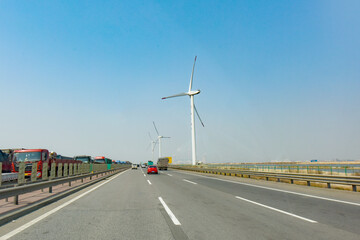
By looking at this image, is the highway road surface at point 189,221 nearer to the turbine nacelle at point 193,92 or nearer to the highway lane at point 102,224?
the highway lane at point 102,224

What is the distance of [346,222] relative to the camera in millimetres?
5805

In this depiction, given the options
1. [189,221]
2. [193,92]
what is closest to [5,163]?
[189,221]

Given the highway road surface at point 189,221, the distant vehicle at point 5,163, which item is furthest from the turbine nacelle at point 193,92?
the highway road surface at point 189,221

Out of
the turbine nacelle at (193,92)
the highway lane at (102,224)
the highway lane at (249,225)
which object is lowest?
the highway lane at (249,225)

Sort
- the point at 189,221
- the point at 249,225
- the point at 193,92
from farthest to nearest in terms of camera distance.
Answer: the point at 193,92, the point at 189,221, the point at 249,225

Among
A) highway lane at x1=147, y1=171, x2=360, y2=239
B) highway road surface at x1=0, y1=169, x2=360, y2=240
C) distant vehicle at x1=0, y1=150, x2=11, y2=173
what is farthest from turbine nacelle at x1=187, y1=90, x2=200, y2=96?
highway lane at x1=147, y1=171, x2=360, y2=239

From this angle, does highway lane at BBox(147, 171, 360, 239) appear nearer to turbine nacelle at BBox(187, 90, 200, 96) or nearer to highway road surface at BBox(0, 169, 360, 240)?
highway road surface at BBox(0, 169, 360, 240)

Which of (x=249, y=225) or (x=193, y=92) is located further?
(x=193, y=92)

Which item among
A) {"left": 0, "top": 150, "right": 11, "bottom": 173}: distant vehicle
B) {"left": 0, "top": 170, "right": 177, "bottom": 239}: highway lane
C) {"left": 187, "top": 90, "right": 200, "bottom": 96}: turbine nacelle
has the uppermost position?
{"left": 187, "top": 90, "right": 200, "bottom": 96}: turbine nacelle

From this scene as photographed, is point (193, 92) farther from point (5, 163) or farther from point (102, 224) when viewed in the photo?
point (102, 224)

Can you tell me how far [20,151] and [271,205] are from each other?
17.9 metres

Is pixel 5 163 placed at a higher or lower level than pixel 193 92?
lower

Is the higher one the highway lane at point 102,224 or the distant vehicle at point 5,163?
the distant vehicle at point 5,163

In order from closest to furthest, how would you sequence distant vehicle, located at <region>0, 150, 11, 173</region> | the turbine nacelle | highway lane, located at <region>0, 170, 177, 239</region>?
1. highway lane, located at <region>0, 170, 177, 239</region>
2. distant vehicle, located at <region>0, 150, 11, 173</region>
3. the turbine nacelle
